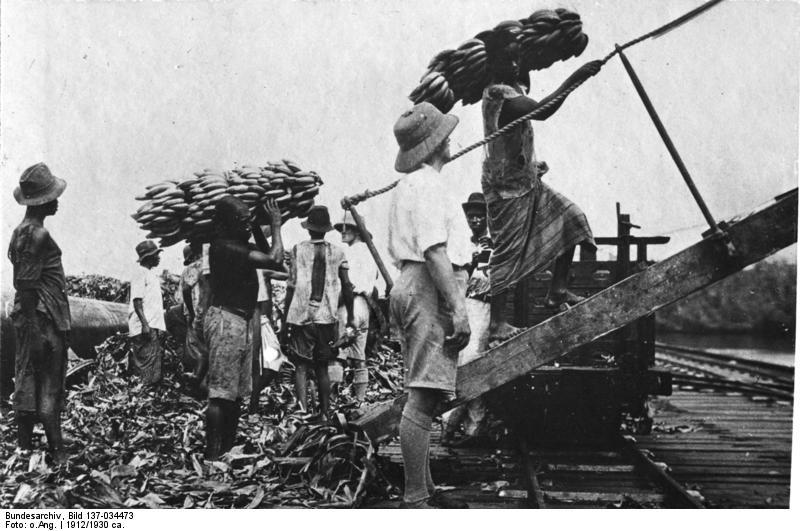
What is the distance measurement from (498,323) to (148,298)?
3.47 meters

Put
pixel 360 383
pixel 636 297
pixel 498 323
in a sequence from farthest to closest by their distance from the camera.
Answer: pixel 360 383
pixel 498 323
pixel 636 297

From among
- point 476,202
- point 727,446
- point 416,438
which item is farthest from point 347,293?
point 727,446

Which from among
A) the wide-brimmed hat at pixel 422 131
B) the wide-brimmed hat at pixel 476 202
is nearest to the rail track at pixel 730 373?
the wide-brimmed hat at pixel 476 202

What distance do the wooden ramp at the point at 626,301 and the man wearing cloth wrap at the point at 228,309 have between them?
884 mm

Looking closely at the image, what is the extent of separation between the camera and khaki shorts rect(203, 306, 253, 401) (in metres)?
4.89

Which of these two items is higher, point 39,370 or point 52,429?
point 39,370

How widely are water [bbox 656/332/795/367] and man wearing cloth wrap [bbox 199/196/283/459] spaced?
551 centimetres

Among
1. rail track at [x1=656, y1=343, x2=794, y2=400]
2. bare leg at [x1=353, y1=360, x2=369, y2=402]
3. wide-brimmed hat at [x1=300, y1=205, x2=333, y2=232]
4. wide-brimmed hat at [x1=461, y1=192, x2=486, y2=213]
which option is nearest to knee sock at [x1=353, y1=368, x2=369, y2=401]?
bare leg at [x1=353, y1=360, x2=369, y2=402]

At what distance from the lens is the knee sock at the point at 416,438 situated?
4059 mm

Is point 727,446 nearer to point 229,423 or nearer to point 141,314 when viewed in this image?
point 229,423

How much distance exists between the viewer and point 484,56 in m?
5.09

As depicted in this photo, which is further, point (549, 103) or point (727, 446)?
point (727, 446)
